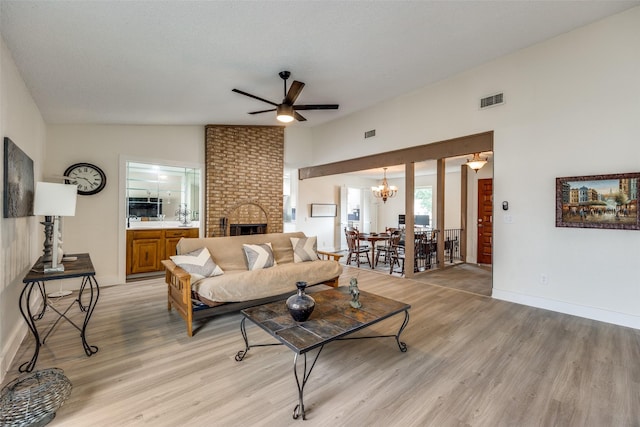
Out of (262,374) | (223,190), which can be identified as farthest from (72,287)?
(262,374)

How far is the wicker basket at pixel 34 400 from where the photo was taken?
1.63m

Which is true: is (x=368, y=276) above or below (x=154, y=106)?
below

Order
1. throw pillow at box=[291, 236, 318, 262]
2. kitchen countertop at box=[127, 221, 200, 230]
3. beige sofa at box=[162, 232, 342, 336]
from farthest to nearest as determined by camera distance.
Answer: kitchen countertop at box=[127, 221, 200, 230]
throw pillow at box=[291, 236, 318, 262]
beige sofa at box=[162, 232, 342, 336]

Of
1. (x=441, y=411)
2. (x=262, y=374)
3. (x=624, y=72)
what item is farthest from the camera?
(x=624, y=72)

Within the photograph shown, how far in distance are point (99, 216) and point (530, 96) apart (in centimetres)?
664

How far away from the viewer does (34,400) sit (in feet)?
5.62

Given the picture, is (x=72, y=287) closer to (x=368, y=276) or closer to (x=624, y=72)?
(x=368, y=276)

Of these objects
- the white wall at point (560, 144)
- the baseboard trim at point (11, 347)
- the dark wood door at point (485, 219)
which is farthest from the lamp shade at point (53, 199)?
the dark wood door at point (485, 219)

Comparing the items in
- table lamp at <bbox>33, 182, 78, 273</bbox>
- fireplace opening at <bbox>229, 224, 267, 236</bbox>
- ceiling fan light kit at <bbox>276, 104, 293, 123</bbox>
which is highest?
ceiling fan light kit at <bbox>276, 104, 293, 123</bbox>

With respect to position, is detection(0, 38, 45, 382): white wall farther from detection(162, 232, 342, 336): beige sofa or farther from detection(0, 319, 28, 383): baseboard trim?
detection(162, 232, 342, 336): beige sofa

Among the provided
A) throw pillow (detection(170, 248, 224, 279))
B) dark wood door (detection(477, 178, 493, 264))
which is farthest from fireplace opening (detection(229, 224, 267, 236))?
dark wood door (detection(477, 178, 493, 264))

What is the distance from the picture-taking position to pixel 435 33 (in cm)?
323

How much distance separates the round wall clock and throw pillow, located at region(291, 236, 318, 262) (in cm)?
332

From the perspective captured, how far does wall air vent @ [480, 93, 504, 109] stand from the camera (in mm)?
4086
